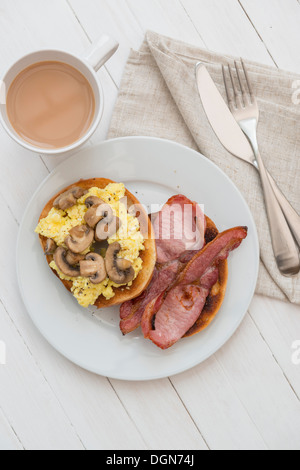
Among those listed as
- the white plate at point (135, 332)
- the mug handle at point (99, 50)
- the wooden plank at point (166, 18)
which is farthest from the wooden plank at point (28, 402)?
the wooden plank at point (166, 18)

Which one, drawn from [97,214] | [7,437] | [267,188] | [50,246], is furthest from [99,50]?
[7,437]

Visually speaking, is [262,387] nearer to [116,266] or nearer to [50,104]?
[116,266]

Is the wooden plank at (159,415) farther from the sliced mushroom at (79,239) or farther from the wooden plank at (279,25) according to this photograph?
the wooden plank at (279,25)

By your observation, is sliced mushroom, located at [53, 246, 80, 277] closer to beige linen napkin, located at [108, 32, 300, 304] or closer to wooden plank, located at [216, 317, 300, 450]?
beige linen napkin, located at [108, 32, 300, 304]

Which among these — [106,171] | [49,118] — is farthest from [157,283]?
[49,118]

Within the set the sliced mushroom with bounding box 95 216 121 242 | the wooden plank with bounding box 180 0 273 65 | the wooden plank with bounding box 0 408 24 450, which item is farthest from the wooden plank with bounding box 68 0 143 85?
the wooden plank with bounding box 0 408 24 450
